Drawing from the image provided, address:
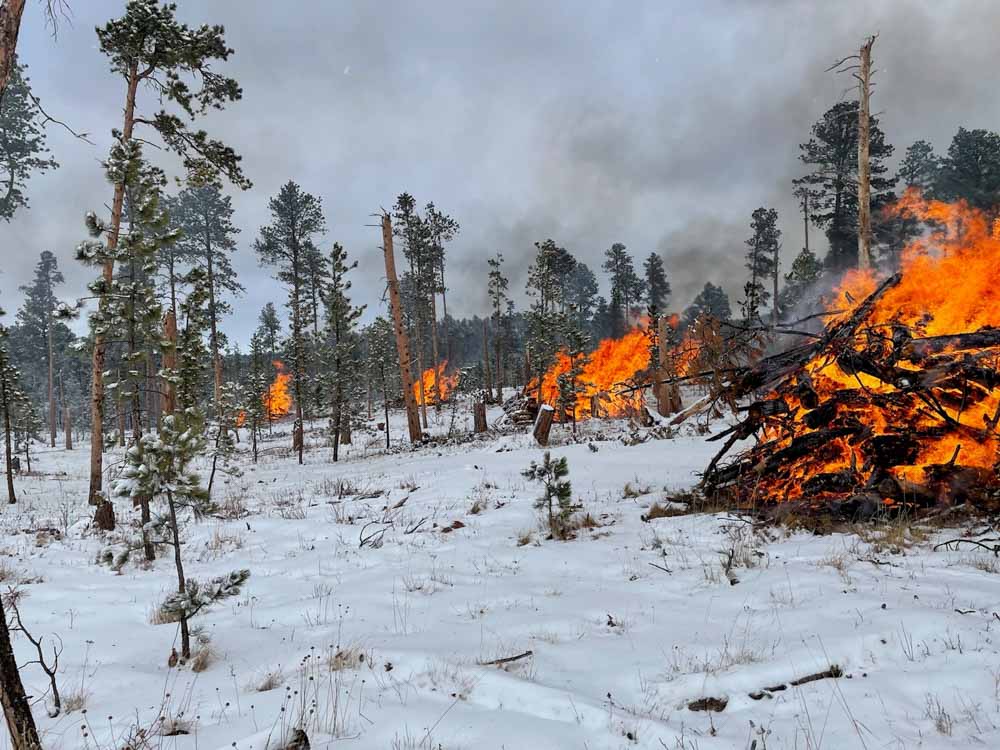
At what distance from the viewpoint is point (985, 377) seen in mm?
5617

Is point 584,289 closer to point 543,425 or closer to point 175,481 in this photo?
point 543,425

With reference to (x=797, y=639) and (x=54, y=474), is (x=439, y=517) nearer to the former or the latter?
(x=797, y=639)

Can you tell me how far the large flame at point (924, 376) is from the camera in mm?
5781

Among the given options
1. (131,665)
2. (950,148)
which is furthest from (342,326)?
(950,148)

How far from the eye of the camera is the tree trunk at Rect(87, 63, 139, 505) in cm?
855

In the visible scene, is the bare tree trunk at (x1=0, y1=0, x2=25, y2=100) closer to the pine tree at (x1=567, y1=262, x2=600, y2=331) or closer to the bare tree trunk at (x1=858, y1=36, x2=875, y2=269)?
the bare tree trunk at (x1=858, y1=36, x2=875, y2=269)

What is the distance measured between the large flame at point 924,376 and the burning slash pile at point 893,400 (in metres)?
0.01

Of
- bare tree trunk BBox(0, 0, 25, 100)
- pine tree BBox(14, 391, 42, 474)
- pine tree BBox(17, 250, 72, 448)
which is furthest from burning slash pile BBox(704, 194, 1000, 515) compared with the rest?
pine tree BBox(17, 250, 72, 448)

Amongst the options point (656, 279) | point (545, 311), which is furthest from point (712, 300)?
point (545, 311)

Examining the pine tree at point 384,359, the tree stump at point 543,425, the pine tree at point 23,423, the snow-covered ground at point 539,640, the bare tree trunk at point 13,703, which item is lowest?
the snow-covered ground at point 539,640

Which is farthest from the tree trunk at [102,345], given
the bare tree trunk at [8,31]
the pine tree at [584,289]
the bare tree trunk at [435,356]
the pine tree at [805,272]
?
the pine tree at [584,289]

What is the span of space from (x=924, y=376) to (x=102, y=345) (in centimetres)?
1274

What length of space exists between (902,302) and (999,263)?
1.11 metres

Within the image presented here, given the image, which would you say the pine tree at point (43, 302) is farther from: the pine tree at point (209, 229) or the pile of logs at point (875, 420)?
the pile of logs at point (875, 420)
